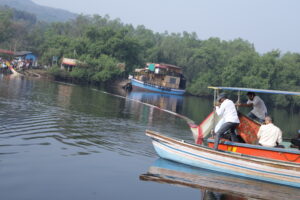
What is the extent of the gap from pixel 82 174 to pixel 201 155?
376cm

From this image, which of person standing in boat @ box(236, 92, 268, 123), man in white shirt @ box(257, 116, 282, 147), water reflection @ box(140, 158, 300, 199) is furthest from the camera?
person standing in boat @ box(236, 92, 268, 123)

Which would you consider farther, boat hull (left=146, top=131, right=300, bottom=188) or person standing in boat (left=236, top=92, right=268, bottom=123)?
person standing in boat (left=236, top=92, right=268, bottom=123)

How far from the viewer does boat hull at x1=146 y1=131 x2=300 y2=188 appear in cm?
1018

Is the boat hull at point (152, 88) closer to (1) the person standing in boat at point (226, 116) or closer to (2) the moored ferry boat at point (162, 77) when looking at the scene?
(2) the moored ferry boat at point (162, 77)

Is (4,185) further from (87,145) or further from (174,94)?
(174,94)

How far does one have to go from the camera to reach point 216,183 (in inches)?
392

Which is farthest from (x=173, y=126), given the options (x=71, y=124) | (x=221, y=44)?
(x=221, y=44)

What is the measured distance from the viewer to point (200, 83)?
206 ft

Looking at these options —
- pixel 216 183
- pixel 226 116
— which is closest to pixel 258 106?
pixel 226 116

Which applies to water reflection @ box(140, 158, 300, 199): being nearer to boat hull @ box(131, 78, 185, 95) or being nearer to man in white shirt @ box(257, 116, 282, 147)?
man in white shirt @ box(257, 116, 282, 147)

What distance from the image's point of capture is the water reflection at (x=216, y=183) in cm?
925

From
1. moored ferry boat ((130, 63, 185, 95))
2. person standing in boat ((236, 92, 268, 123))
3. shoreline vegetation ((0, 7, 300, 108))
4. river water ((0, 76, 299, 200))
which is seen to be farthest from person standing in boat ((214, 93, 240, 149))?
moored ferry boat ((130, 63, 185, 95))

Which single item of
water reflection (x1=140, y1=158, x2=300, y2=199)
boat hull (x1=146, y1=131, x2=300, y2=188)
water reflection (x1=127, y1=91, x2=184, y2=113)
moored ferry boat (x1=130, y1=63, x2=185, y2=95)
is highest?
moored ferry boat (x1=130, y1=63, x2=185, y2=95)

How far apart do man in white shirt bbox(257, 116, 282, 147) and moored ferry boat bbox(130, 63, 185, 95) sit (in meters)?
43.9
